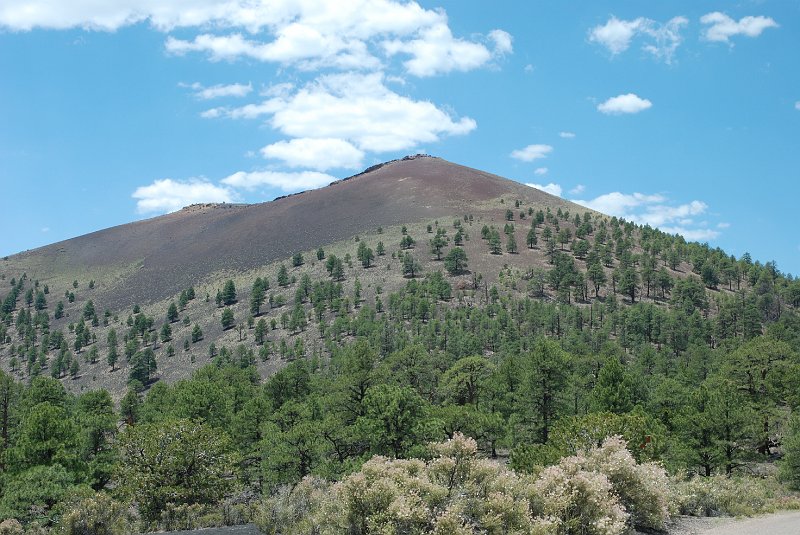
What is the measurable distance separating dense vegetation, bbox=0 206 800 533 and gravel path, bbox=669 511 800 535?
365 cm

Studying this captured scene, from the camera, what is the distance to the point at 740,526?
24.4 meters

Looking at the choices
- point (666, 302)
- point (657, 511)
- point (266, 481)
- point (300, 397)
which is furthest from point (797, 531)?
point (666, 302)

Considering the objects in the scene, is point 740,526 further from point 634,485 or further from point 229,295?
point 229,295

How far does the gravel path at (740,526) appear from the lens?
23.0 metres

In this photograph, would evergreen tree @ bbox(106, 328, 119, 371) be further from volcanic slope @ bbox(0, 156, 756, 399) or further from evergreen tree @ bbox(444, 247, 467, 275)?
evergreen tree @ bbox(444, 247, 467, 275)

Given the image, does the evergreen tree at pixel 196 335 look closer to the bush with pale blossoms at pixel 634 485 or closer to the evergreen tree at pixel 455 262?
the evergreen tree at pixel 455 262

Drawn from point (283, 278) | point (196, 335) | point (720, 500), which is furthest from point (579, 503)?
point (283, 278)

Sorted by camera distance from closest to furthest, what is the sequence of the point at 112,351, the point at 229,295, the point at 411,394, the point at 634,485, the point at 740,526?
the point at 634,485
the point at 740,526
the point at 411,394
the point at 112,351
the point at 229,295

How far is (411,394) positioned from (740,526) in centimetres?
1868

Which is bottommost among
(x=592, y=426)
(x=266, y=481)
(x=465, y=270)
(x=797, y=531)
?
(x=266, y=481)

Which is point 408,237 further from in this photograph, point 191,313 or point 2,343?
point 2,343

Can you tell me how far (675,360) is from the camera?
74.0 m

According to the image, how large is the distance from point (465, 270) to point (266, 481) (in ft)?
334

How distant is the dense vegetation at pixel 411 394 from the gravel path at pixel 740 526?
3.65 m
